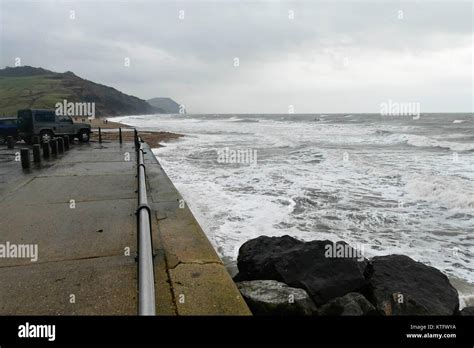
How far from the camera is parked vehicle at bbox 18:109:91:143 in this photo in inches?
695

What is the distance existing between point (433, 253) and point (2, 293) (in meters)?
7.53

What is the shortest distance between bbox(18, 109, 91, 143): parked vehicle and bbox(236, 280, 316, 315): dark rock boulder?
16.1 metres

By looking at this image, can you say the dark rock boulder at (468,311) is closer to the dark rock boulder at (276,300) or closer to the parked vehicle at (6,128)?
the dark rock boulder at (276,300)

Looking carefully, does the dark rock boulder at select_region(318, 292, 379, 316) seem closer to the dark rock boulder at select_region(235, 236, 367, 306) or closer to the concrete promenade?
the dark rock boulder at select_region(235, 236, 367, 306)

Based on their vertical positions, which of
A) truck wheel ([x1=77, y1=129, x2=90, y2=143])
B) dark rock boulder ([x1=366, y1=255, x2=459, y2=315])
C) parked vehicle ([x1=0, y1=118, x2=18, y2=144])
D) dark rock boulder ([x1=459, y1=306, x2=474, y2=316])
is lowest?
dark rock boulder ([x1=459, y1=306, x2=474, y2=316])

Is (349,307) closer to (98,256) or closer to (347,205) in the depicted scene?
(98,256)

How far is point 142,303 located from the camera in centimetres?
229

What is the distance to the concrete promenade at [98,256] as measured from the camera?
317cm

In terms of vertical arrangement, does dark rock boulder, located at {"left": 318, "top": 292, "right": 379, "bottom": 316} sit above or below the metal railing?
below

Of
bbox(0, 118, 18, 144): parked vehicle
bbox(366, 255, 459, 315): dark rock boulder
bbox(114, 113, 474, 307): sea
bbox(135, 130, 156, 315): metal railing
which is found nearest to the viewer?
bbox(135, 130, 156, 315): metal railing

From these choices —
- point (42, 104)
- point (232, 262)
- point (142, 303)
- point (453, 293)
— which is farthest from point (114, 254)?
point (42, 104)

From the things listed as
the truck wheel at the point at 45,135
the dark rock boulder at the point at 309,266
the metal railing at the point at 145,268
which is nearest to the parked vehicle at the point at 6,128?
the truck wheel at the point at 45,135

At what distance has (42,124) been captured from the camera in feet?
59.1

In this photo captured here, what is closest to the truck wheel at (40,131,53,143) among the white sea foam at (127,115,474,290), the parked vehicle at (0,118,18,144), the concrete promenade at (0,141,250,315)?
the parked vehicle at (0,118,18,144)
